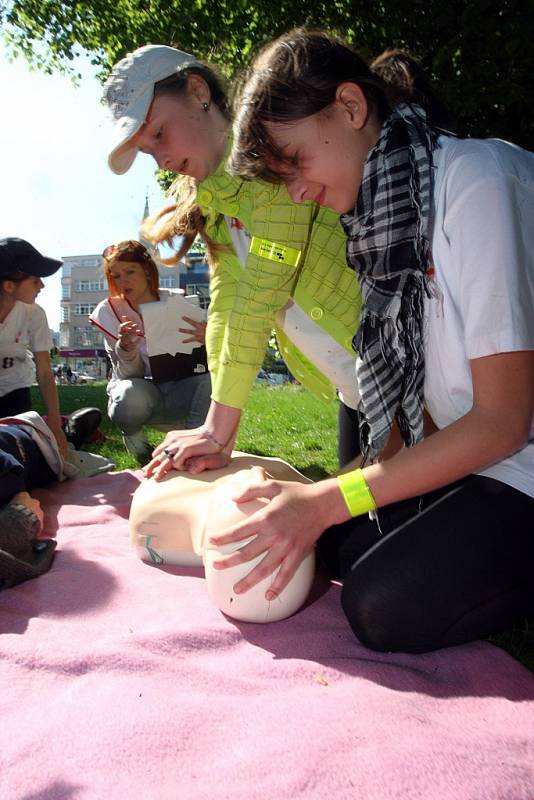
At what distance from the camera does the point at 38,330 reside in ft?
14.4

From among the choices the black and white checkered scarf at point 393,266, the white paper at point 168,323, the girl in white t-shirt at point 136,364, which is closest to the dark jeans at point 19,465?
the girl in white t-shirt at point 136,364

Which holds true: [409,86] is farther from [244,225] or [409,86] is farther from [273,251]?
[244,225]

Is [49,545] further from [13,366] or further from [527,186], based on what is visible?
[13,366]

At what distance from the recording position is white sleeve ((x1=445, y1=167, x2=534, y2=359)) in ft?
4.65

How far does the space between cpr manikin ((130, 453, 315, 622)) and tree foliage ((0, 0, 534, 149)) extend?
3501 millimetres

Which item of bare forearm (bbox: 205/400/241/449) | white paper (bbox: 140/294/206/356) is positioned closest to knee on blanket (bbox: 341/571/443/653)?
bare forearm (bbox: 205/400/241/449)

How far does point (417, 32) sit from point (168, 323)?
4344mm

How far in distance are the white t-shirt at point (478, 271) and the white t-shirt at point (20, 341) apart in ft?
10.8

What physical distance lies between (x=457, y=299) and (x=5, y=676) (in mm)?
1356

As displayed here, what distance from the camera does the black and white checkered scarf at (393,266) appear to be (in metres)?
1.59

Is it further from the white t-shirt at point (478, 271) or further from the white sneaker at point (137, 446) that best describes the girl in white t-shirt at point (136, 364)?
the white t-shirt at point (478, 271)

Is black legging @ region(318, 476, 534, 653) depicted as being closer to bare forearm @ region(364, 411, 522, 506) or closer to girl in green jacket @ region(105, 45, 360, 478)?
bare forearm @ region(364, 411, 522, 506)

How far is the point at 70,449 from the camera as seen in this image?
3.84 meters

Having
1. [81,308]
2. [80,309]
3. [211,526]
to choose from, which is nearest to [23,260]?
[211,526]
